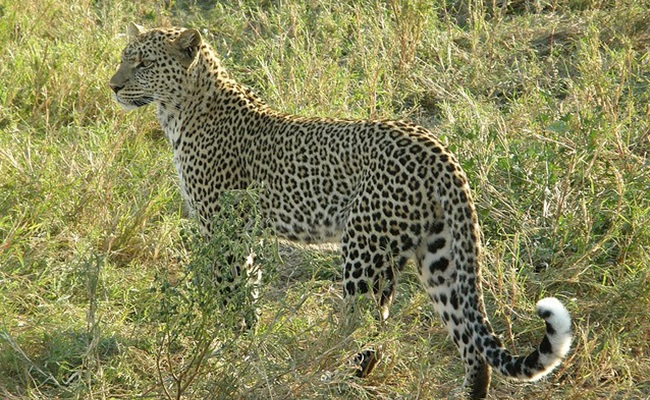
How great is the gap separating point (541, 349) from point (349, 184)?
1398 mm

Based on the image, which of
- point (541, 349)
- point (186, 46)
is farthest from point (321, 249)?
point (541, 349)

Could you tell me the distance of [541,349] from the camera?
16.3ft

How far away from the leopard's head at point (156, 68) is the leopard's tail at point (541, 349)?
2.40 m

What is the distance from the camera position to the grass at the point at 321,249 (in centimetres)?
552

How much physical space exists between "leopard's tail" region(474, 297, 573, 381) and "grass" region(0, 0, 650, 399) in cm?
30

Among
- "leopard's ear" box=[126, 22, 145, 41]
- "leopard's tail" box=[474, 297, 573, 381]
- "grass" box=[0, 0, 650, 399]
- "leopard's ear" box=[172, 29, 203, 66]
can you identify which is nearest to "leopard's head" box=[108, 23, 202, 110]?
"leopard's ear" box=[172, 29, 203, 66]

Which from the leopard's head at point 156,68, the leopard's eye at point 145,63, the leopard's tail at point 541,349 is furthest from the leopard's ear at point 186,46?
the leopard's tail at point 541,349

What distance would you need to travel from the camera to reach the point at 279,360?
558 cm

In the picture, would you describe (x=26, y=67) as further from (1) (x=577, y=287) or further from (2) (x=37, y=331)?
(1) (x=577, y=287)

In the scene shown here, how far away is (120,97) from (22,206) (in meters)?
0.88

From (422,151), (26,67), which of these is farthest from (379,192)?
(26,67)

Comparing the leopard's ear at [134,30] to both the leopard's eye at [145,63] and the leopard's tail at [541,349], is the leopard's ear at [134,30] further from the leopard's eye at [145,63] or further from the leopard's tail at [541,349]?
the leopard's tail at [541,349]

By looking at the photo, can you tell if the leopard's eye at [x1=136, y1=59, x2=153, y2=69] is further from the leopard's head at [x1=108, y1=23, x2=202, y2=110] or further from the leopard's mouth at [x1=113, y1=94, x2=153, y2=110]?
the leopard's mouth at [x1=113, y1=94, x2=153, y2=110]

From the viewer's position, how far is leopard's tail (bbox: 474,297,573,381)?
4840 millimetres
